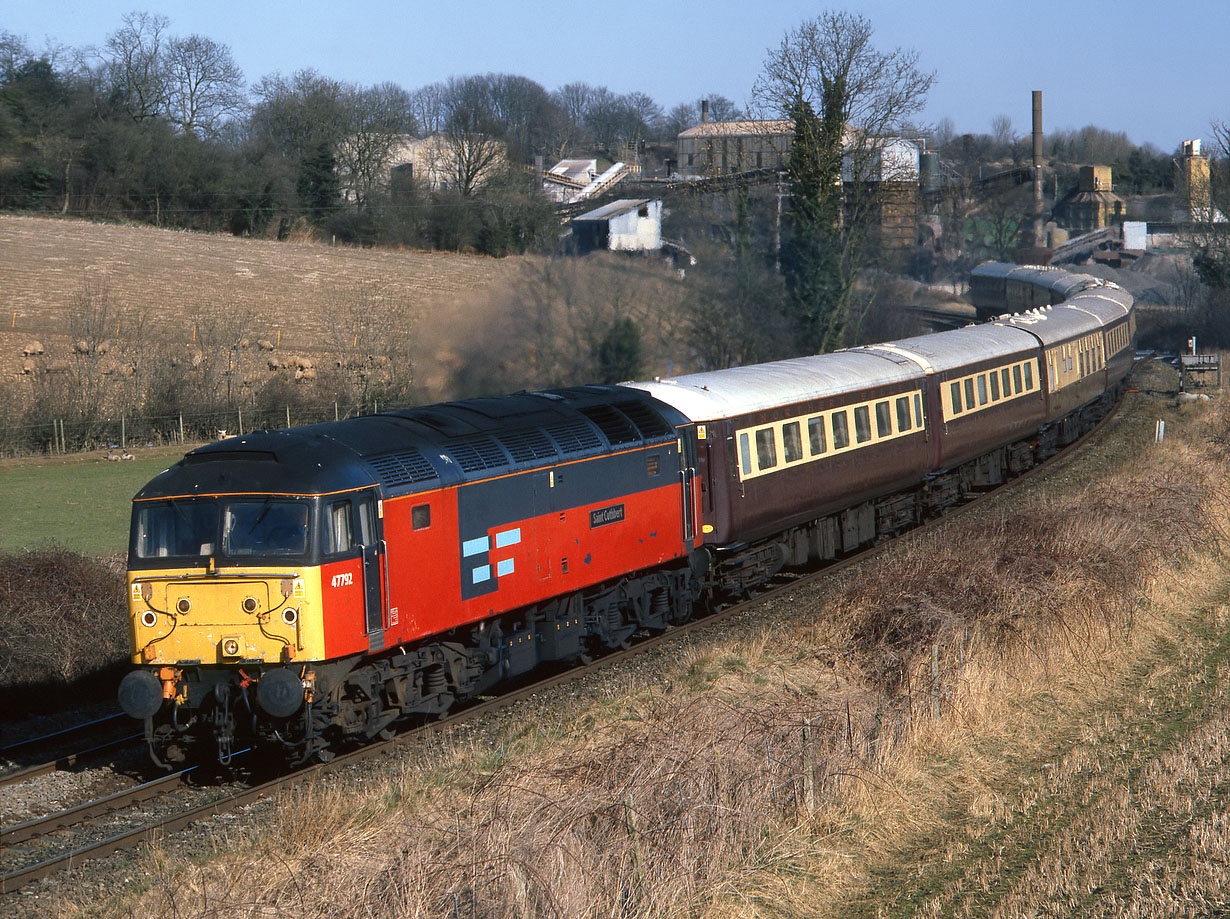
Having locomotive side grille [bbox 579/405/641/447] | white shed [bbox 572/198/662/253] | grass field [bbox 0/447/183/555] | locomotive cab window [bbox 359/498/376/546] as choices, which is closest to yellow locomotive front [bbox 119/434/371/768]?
locomotive cab window [bbox 359/498/376/546]

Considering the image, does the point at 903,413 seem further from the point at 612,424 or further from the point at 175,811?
the point at 175,811

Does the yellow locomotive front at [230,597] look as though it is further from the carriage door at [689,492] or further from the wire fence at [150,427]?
the wire fence at [150,427]

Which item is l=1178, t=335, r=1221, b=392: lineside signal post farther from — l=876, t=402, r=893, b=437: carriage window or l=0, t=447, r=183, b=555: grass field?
l=0, t=447, r=183, b=555: grass field

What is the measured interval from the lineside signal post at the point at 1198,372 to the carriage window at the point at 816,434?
28.8 meters

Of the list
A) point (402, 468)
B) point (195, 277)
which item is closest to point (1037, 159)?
point (195, 277)

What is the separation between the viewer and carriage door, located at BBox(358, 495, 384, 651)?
480 inches

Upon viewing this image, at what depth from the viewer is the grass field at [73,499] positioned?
2377 centimetres

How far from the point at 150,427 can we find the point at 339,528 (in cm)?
2975

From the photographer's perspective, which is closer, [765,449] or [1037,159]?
[765,449]

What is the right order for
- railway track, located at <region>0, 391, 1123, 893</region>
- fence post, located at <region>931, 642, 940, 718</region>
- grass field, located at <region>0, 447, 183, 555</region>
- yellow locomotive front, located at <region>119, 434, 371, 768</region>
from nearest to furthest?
1. railway track, located at <region>0, 391, 1123, 893</region>
2. yellow locomotive front, located at <region>119, 434, 371, 768</region>
3. fence post, located at <region>931, 642, 940, 718</region>
4. grass field, located at <region>0, 447, 183, 555</region>

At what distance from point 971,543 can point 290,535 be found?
10261 mm

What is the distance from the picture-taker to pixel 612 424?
638 inches

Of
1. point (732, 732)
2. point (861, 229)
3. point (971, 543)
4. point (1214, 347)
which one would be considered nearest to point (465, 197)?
point (861, 229)

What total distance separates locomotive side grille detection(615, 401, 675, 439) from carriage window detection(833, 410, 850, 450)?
174 inches
